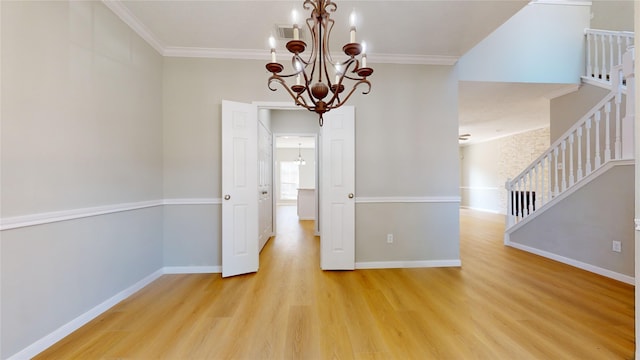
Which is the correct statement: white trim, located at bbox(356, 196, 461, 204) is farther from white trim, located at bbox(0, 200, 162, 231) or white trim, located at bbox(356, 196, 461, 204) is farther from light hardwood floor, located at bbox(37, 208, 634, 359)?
white trim, located at bbox(0, 200, 162, 231)

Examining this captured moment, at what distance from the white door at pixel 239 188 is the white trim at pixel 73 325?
2.90 ft

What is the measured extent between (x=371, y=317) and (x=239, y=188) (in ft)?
6.51

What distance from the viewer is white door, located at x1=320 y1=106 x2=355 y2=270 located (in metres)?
3.16

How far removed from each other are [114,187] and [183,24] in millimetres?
1754

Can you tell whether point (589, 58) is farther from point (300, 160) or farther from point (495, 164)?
point (300, 160)

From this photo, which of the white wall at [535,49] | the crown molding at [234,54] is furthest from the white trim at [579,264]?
the crown molding at [234,54]

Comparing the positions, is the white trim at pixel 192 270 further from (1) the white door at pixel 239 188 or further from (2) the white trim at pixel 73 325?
(2) the white trim at pixel 73 325

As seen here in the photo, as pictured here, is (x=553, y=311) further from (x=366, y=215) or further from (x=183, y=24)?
(x=183, y=24)

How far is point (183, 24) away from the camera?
2.60 m

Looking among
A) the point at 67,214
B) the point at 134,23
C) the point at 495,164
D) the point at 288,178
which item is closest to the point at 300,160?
the point at 288,178

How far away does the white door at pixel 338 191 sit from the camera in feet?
10.4

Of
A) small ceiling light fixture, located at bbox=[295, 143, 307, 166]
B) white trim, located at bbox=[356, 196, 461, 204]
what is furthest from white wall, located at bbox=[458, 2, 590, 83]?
small ceiling light fixture, located at bbox=[295, 143, 307, 166]

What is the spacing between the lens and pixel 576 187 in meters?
3.34

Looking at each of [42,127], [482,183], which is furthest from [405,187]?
[482,183]
